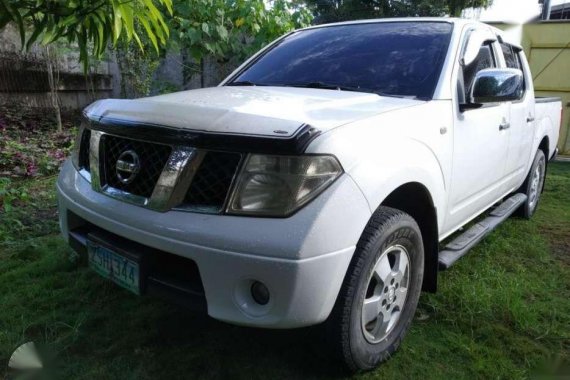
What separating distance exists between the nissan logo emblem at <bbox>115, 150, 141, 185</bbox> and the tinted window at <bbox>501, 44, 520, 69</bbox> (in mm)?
3016

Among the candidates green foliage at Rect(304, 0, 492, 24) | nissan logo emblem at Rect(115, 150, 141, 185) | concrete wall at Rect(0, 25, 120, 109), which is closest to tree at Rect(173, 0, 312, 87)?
concrete wall at Rect(0, 25, 120, 109)

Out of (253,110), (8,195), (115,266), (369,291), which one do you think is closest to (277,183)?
(253,110)

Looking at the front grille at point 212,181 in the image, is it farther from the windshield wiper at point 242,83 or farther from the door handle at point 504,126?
the door handle at point 504,126

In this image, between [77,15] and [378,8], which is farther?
[378,8]

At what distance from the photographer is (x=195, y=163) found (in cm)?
168

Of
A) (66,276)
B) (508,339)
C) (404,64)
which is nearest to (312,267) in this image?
(508,339)

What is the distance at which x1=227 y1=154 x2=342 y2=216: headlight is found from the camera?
1.61 metres

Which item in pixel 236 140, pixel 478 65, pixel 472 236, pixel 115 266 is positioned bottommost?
pixel 472 236

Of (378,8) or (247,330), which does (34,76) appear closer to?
(247,330)

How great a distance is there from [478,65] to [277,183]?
6.69 feet

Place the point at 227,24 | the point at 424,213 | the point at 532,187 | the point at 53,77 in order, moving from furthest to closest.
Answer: the point at 53,77 < the point at 227,24 < the point at 532,187 < the point at 424,213

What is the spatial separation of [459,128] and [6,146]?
5578 millimetres

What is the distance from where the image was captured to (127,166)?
6.18 feet

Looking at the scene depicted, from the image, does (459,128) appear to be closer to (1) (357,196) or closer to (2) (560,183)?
(1) (357,196)
